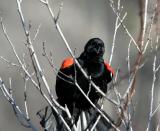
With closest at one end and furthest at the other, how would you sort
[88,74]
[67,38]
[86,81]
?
[86,81]
[88,74]
[67,38]

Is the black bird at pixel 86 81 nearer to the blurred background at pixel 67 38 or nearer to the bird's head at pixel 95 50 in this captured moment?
the bird's head at pixel 95 50

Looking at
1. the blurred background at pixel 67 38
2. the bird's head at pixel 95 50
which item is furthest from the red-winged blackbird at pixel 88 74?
the blurred background at pixel 67 38

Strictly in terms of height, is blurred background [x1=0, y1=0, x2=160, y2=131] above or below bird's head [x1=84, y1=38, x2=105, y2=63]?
below

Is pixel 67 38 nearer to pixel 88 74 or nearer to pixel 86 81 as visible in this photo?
pixel 88 74

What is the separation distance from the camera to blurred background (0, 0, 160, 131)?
10336 millimetres

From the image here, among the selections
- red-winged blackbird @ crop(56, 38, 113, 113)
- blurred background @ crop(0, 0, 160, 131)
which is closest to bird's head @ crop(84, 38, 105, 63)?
red-winged blackbird @ crop(56, 38, 113, 113)

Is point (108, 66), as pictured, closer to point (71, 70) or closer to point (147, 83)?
point (71, 70)

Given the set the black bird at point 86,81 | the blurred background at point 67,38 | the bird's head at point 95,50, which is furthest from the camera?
the blurred background at point 67,38

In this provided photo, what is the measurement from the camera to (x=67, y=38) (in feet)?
36.2

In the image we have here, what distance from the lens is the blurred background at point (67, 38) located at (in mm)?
10336

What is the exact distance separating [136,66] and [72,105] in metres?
1.66

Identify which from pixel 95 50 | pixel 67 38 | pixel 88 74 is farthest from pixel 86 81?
pixel 67 38

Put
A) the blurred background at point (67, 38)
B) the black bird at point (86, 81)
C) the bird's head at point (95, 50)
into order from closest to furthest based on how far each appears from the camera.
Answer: the black bird at point (86, 81), the bird's head at point (95, 50), the blurred background at point (67, 38)

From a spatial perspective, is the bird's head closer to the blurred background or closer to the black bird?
the black bird
